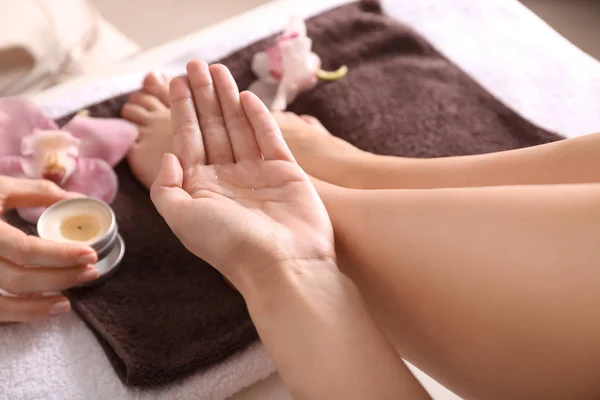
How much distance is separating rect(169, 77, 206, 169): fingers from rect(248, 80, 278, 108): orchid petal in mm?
278

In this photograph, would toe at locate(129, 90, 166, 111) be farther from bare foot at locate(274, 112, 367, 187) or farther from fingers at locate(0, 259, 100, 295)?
fingers at locate(0, 259, 100, 295)

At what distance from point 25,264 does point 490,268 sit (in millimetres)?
547

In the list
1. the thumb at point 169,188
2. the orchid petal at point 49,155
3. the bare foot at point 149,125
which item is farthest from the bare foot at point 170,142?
the thumb at point 169,188

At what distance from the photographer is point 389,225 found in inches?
27.0

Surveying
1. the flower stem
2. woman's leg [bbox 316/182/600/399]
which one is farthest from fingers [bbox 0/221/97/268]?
the flower stem

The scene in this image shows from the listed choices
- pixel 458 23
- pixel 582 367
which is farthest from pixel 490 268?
pixel 458 23

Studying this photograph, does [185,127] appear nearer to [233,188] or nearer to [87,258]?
[233,188]

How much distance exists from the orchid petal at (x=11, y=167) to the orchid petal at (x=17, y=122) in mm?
28

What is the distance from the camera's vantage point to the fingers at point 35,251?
2.38 ft

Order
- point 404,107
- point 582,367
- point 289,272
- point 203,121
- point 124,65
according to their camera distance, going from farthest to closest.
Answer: point 124,65, point 404,107, point 203,121, point 289,272, point 582,367

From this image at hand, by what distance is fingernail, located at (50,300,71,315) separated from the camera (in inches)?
30.5

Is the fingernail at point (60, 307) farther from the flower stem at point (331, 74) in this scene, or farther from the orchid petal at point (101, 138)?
the flower stem at point (331, 74)

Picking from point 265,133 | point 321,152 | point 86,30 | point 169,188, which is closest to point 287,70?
point 321,152

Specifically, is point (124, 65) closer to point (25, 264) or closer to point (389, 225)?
point (25, 264)
